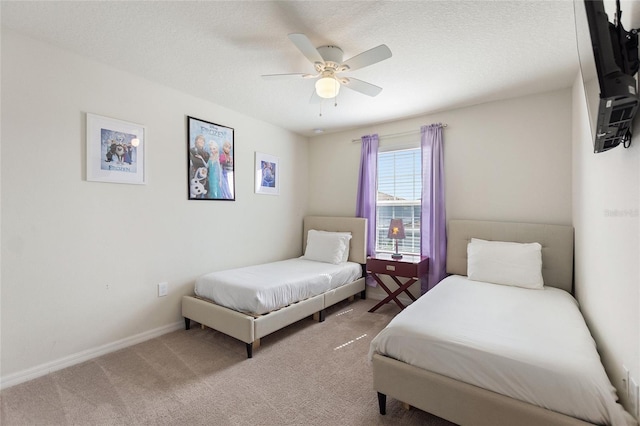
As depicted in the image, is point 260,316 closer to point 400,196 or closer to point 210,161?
point 210,161

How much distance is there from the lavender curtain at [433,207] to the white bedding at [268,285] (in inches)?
42.2

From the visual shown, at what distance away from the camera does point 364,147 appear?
4117 millimetres

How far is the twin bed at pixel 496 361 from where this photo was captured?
124 centimetres

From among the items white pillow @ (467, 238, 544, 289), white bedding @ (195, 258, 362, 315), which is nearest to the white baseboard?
white bedding @ (195, 258, 362, 315)

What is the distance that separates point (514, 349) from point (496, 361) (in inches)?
4.7

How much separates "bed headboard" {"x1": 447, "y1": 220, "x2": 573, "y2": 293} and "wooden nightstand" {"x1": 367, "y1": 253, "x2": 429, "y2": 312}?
A: 34 centimetres

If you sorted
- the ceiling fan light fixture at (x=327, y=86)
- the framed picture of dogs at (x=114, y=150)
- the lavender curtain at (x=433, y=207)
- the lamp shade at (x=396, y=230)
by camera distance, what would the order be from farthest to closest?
the lamp shade at (x=396, y=230) → the lavender curtain at (x=433, y=207) → the framed picture of dogs at (x=114, y=150) → the ceiling fan light fixture at (x=327, y=86)

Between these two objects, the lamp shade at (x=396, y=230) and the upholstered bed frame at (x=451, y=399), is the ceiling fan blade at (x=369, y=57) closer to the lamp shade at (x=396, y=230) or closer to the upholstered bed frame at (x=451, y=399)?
the upholstered bed frame at (x=451, y=399)

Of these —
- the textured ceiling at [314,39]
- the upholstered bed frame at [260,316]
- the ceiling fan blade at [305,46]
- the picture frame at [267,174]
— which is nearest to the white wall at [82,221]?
the textured ceiling at [314,39]

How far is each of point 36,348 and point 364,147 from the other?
156 inches

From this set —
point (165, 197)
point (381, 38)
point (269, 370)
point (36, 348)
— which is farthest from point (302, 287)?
point (381, 38)

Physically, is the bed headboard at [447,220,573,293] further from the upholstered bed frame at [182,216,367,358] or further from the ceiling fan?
the ceiling fan

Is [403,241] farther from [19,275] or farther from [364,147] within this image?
[19,275]

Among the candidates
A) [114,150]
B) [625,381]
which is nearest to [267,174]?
[114,150]
